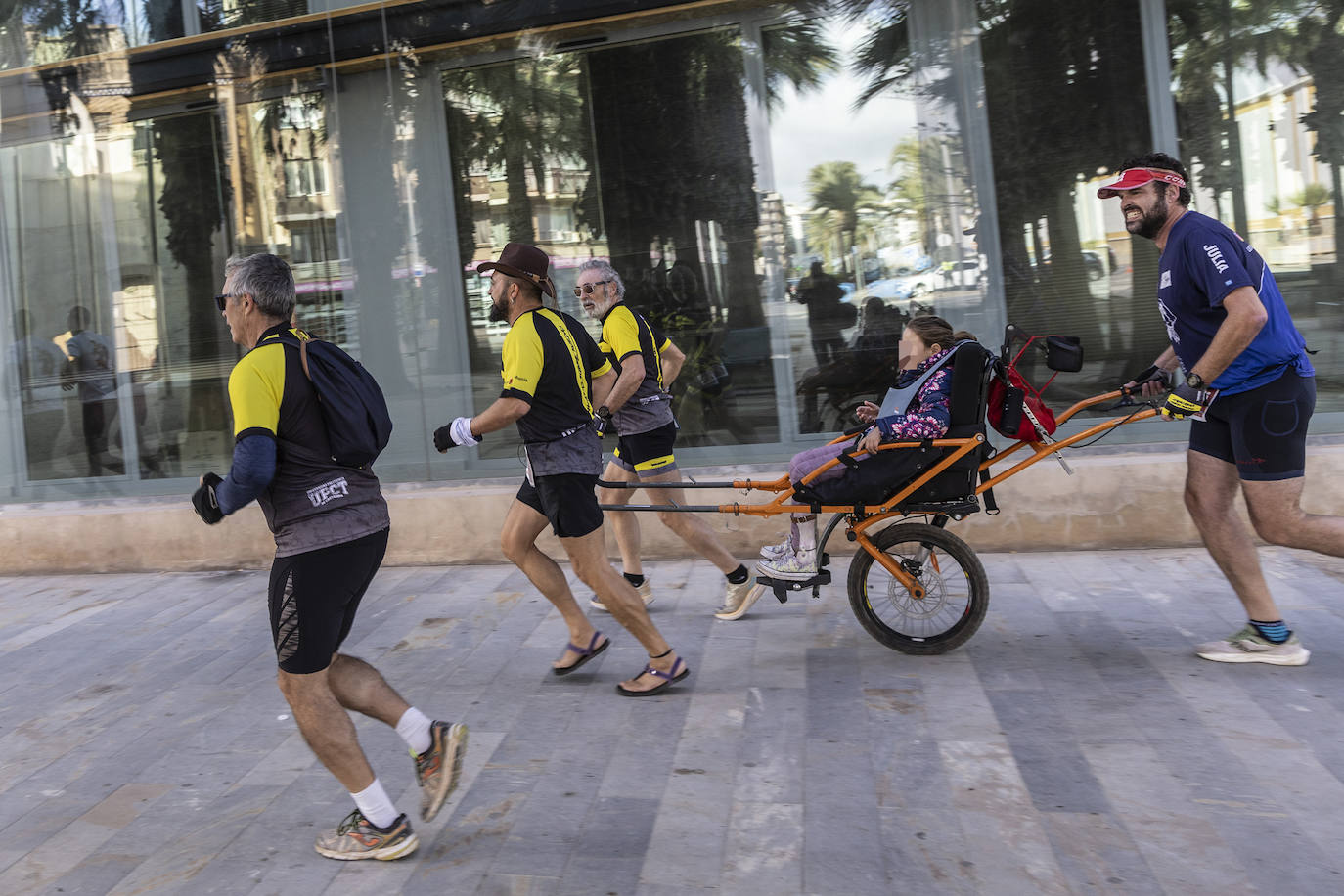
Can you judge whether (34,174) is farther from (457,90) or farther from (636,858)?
(636,858)

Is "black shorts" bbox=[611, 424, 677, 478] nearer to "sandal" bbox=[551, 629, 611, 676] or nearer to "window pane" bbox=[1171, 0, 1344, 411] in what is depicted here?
"sandal" bbox=[551, 629, 611, 676]

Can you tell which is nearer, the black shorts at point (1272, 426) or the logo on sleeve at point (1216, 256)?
the logo on sleeve at point (1216, 256)

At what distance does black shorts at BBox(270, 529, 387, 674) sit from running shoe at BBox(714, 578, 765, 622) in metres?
3.00

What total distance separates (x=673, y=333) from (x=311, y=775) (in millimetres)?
4698

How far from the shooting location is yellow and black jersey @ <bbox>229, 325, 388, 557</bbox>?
361 centimetres

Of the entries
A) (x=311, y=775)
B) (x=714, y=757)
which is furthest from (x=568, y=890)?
(x=311, y=775)

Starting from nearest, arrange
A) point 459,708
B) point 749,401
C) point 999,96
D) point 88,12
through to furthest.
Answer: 1. point 459,708
2. point 999,96
3. point 749,401
4. point 88,12

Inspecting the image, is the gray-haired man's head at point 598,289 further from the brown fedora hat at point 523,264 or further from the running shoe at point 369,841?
the running shoe at point 369,841

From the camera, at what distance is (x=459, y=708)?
527 cm

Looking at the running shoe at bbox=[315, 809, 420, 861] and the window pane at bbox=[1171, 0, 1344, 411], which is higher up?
the window pane at bbox=[1171, 0, 1344, 411]

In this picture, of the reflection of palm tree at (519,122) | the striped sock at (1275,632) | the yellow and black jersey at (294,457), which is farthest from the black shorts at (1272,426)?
the reflection of palm tree at (519,122)

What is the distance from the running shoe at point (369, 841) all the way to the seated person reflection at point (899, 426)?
234 centimetres

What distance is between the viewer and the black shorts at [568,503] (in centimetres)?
509

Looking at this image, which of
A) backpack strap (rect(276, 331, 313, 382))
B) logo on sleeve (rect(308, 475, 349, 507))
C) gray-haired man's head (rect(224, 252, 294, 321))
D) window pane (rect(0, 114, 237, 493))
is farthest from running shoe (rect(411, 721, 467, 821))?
window pane (rect(0, 114, 237, 493))
